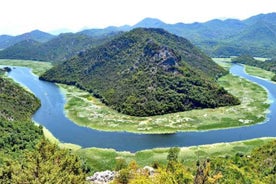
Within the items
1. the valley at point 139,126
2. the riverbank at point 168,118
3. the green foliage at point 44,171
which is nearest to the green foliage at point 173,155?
the valley at point 139,126

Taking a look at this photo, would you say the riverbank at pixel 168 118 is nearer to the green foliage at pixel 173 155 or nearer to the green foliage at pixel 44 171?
the green foliage at pixel 173 155

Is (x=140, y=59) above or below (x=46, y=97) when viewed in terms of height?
above

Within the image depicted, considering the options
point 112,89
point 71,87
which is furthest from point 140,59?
point 71,87

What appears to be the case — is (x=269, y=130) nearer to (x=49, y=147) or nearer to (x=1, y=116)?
(x=49, y=147)

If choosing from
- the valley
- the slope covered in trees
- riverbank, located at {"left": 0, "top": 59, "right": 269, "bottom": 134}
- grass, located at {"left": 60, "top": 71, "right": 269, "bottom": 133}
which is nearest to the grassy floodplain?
the valley

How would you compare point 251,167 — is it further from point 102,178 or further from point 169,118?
point 169,118

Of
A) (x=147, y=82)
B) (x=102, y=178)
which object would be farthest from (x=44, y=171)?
(x=147, y=82)

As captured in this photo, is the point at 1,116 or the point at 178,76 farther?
the point at 178,76
